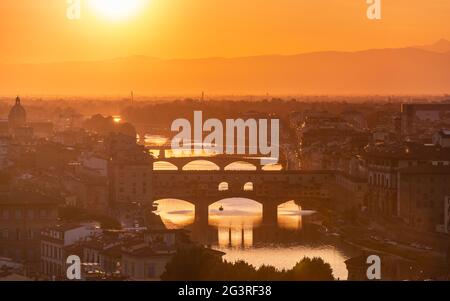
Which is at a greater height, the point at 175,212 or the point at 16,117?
the point at 16,117

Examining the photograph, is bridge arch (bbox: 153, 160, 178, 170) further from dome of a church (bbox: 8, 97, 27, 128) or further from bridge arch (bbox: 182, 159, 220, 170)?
dome of a church (bbox: 8, 97, 27, 128)

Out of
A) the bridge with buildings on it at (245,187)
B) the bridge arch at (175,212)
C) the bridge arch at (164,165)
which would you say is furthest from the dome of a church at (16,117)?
the bridge arch at (175,212)

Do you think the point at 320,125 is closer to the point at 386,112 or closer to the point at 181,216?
the point at 386,112

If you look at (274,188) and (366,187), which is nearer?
(366,187)

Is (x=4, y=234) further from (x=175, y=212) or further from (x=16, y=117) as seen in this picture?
(x=16, y=117)

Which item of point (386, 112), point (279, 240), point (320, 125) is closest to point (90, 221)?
point (279, 240)

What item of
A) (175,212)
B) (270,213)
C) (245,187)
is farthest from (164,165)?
(270,213)

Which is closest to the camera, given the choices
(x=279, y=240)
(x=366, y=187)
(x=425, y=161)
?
(x=279, y=240)
